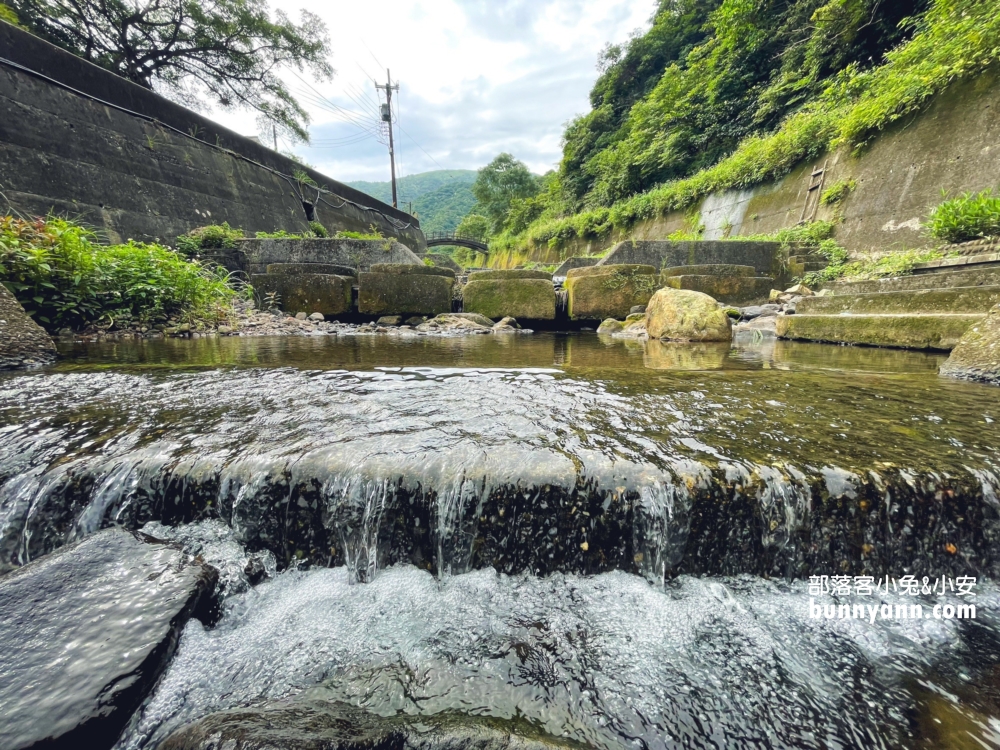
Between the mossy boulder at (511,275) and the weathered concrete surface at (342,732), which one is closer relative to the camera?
the weathered concrete surface at (342,732)

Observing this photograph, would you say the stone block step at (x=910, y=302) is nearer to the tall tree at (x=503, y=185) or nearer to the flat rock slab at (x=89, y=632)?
the flat rock slab at (x=89, y=632)

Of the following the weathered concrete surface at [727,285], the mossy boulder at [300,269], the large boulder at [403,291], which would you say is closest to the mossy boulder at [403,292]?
the large boulder at [403,291]

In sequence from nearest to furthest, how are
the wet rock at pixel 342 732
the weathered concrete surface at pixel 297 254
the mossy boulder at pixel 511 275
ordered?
the wet rock at pixel 342 732 < the mossy boulder at pixel 511 275 < the weathered concrete surface at pixel 297 254

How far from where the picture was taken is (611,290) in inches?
243

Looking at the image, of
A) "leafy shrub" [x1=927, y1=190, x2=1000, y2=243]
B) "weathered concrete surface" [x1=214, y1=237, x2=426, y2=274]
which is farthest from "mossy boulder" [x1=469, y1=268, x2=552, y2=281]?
"leafy shrub" [x1=927, y1=190, x2=1000, y2=243]

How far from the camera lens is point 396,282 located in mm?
6223

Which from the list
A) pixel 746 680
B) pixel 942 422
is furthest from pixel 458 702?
pixel 942 422

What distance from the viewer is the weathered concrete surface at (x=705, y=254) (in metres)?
7.35

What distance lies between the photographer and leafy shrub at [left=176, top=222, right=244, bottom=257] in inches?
303

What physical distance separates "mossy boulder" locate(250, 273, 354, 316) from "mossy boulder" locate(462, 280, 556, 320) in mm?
2009

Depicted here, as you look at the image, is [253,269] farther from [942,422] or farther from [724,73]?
[724,73]

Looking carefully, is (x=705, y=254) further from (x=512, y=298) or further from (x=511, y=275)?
(x=512, y=298)

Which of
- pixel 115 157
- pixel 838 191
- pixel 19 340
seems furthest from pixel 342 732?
pixel 115 157

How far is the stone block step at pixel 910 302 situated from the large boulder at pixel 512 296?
3.46 metres
